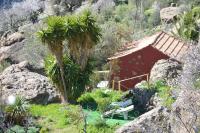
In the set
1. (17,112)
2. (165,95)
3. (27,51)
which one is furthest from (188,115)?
(27,51)

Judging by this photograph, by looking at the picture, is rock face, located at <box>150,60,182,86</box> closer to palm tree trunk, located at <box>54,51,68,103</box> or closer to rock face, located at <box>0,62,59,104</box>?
palm tree trunk, located at <box>54,51,68,103</box>

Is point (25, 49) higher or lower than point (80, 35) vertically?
lower

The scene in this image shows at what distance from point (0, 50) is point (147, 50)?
1507 centimetres

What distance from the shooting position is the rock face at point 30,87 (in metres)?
24.4

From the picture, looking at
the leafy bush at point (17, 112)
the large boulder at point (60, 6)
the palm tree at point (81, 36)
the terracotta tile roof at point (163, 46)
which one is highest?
the palm tree at point (81, 36)

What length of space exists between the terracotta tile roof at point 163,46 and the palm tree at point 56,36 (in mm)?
6989

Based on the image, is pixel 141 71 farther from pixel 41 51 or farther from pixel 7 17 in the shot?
pixel 7 17

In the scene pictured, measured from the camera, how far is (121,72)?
31.5m

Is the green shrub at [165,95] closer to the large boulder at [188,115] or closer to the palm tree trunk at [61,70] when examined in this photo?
the palm tree trunk at [61,70]

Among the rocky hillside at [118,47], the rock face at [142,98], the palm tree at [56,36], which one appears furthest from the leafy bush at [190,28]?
the palm tree at [56,36]

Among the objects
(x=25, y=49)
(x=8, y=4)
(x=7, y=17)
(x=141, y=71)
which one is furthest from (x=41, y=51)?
(x=8, y=4)

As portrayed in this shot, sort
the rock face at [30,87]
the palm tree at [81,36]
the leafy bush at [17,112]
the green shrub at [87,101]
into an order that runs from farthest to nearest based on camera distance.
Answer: the palm tree at [81,36] < the rock face at [30,87] < the green shrub at [87,101] < the leafy bush at [17,112]

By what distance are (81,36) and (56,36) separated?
1447 mm

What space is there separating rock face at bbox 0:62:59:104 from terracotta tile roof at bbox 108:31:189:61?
7.13m
